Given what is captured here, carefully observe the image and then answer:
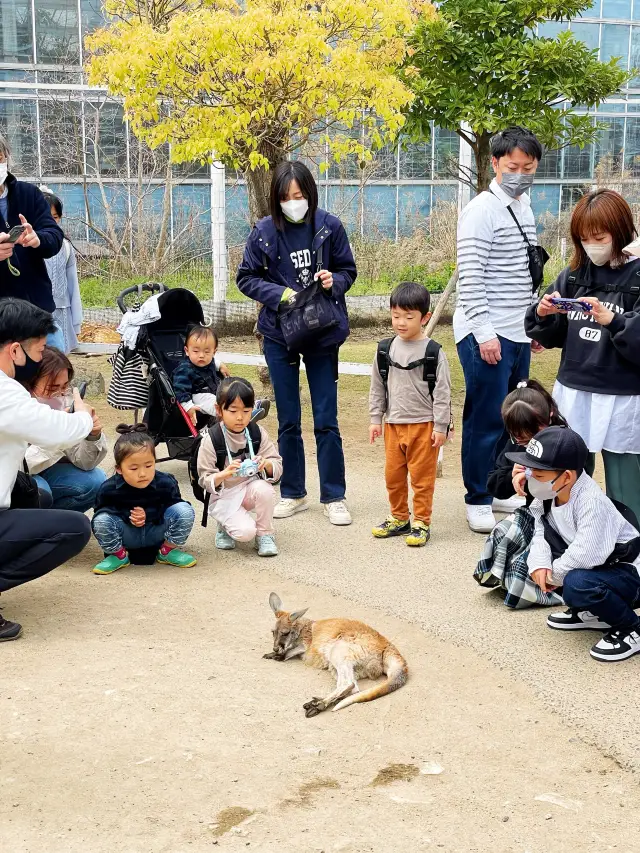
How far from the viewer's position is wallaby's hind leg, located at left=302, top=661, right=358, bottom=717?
3385mm

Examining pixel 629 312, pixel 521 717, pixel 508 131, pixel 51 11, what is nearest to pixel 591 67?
pixel 508 131

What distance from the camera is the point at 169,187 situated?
1336cm

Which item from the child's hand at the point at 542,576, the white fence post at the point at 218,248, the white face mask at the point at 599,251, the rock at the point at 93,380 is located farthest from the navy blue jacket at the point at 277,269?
the white fence post at the point at 218,248

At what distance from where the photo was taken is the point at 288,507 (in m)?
5.66

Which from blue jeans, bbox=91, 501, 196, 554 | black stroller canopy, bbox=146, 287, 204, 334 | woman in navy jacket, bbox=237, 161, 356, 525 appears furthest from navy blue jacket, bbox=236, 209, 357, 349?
blue jeans, bbox=91, 501, 196, 554

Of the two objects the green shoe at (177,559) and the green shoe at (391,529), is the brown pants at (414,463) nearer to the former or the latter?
the green shoe at (391,529)

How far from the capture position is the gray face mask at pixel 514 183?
5.06 meters

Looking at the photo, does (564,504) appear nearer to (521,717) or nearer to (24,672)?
(521,717)

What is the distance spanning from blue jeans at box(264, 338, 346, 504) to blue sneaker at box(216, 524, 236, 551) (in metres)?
0.62

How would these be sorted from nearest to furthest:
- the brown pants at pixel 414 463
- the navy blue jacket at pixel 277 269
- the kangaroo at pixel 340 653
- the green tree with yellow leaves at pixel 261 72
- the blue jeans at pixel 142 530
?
the kangaroo at pixel 340 653 < the blue jeans at pixel 142 530 < the brown pants at pixel 414 463 < the navy blue jacket at pixel 277 269 < the green tree with yellow leaves at pixel 261 72

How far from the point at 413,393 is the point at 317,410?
0.64 metres

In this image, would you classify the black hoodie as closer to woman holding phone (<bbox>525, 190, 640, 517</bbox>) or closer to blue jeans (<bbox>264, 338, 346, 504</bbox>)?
woman holding phone (<bbox>525, 190, 640, 517</bbox>)

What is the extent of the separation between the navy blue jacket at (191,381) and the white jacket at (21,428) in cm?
193

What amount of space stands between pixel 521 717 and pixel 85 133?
11.3 metres
